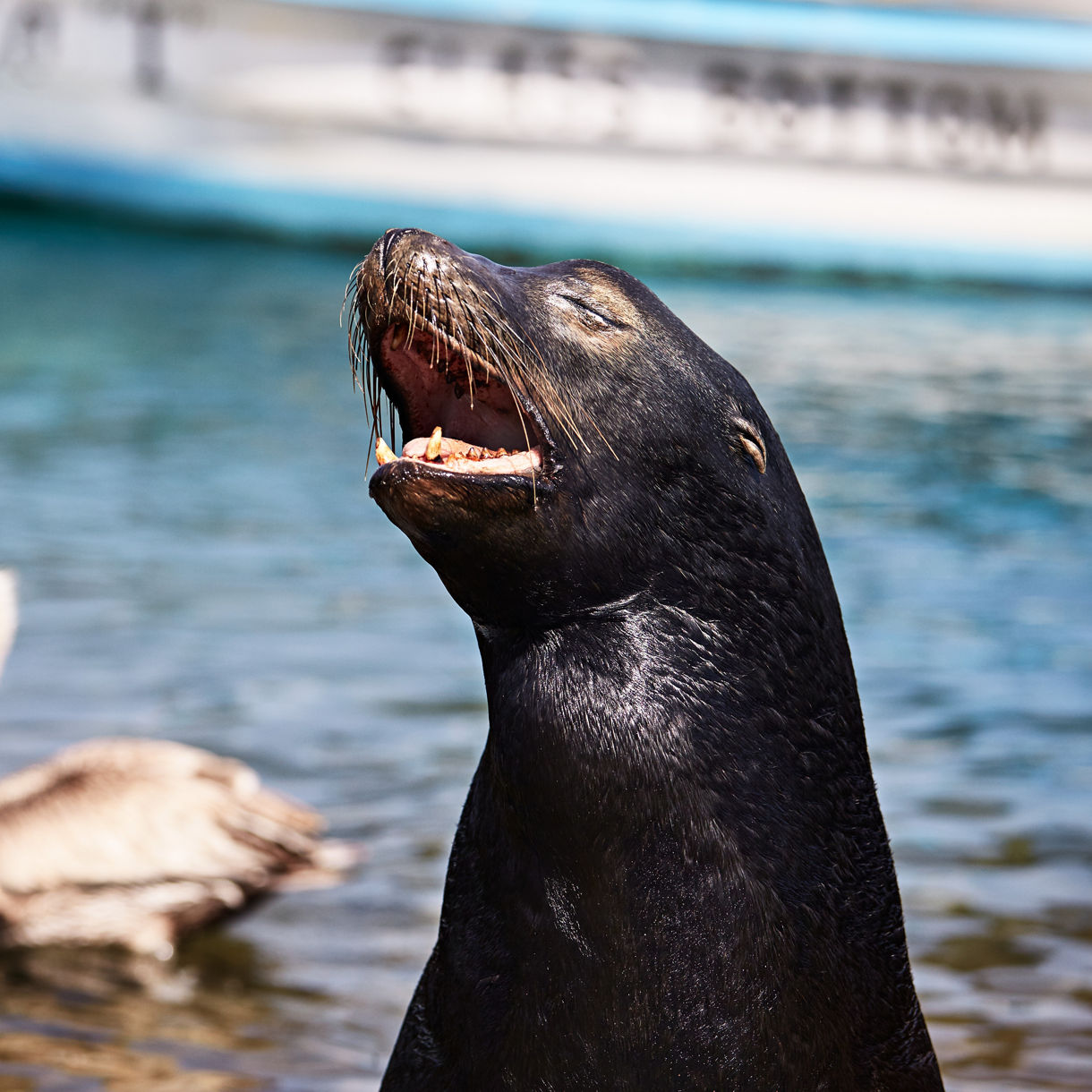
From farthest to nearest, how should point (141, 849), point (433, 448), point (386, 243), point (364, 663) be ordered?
1. point (364, 663)
2. point (141, 849)
3. point (386, 243)
4. point (433, 448)

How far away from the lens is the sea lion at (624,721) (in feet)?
8.14

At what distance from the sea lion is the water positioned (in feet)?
4.67

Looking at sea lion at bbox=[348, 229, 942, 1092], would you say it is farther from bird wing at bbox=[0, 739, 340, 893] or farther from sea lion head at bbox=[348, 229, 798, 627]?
bird wing at bbox=[0, 739, 340, 893]

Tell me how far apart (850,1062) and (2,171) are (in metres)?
26.7

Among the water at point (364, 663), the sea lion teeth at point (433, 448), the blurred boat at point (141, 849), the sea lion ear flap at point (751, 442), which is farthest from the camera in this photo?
the blurred boat at point (141, 849)

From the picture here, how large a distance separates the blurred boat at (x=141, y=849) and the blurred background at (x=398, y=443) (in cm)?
11

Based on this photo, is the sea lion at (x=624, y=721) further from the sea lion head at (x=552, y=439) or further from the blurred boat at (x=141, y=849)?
the blurred boat at (x=141, y=849)

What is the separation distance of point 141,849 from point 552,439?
2702mm

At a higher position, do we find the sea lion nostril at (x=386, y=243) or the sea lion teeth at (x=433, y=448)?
the sea lion nostril at (x=386, y=243)

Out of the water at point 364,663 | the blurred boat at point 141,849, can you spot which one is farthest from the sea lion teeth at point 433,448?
the blurred boat at point 141,849

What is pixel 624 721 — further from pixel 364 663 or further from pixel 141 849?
pixel 364 663

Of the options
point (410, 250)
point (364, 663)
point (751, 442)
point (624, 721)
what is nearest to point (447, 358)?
point (410, 250)

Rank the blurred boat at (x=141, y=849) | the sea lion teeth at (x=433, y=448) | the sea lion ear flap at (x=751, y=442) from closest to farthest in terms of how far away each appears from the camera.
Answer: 1. the sea lion teeth at (x=433, y=448)
2. the sea lion ear flap at (x=751, y=442)
3. the blurred boat at (x=141, y=849)

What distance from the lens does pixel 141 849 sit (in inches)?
188
